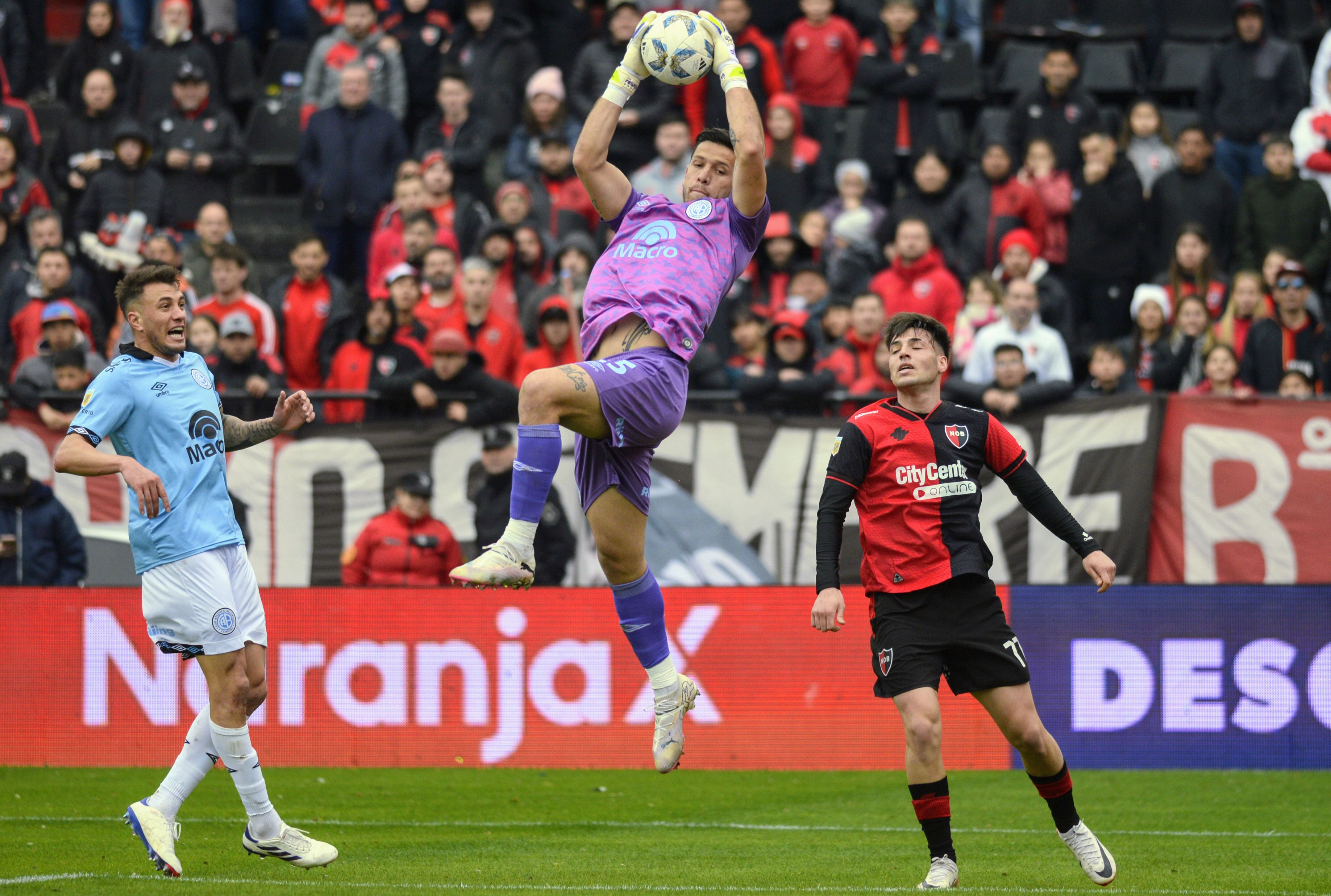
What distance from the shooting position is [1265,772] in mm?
11477

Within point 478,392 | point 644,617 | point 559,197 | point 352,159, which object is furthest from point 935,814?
point 352,159

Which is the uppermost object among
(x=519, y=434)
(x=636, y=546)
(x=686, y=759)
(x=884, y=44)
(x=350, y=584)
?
(x=884, y=44)

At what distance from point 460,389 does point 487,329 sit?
84 cm

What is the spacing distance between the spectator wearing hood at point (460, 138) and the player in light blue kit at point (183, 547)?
331 inches

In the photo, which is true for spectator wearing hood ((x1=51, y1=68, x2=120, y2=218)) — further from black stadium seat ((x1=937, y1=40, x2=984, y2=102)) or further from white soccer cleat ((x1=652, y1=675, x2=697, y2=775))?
white soccer cleat ((x1=652, y1=675, x2=697, y2=775))

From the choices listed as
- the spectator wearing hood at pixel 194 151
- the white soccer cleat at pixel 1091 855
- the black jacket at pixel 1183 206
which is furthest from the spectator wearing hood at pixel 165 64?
the white soccer cleat at pixel 1091 855

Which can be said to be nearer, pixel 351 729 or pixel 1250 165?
pixel 351 729

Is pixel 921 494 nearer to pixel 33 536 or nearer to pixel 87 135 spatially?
pixel 33 536

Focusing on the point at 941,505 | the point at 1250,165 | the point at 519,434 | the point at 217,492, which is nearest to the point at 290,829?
the point at 217,492

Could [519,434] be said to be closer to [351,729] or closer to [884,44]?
[351,729]

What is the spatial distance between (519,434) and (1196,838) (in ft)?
15.2

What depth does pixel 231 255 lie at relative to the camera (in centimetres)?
1387

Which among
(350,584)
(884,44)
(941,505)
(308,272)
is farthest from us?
(884,44)

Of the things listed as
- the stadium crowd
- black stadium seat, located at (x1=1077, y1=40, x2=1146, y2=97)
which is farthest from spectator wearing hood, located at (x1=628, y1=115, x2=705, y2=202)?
black stadium seat, located at (x1=1077, y1=40, x2=1146, y2=97)
